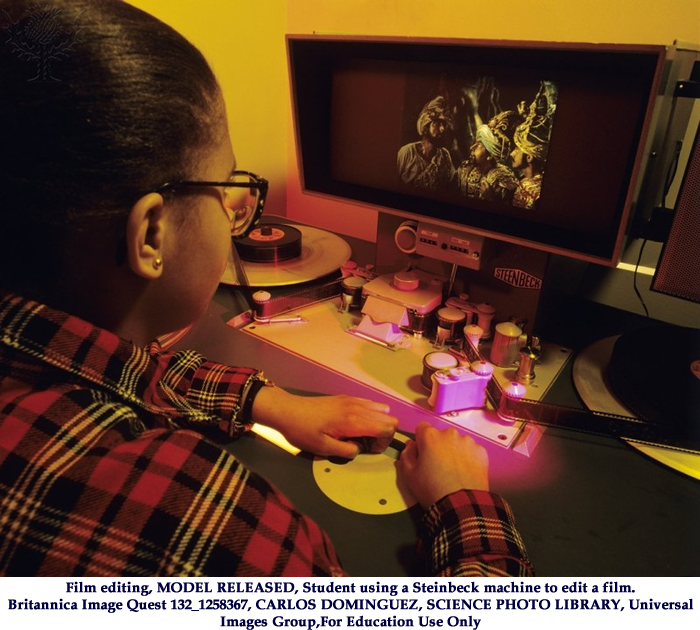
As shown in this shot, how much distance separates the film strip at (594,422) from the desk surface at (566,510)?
0.05 ft

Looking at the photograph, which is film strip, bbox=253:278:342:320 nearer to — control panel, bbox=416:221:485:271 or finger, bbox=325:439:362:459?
control panel, bbox=416:221:485:271

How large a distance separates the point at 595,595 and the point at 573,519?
9cm

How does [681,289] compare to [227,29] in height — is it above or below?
below

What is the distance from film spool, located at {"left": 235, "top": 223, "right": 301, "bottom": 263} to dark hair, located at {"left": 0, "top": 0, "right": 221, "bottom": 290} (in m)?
0.69

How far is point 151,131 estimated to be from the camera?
17.3 inches

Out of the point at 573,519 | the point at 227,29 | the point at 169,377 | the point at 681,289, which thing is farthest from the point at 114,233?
the point at 227,29

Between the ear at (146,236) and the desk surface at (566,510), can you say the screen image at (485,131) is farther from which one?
the ear at (146,236)

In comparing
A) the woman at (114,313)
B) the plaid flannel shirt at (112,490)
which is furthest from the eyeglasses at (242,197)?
the plaid flannel shirt at (112,490)

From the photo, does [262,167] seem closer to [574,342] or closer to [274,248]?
[274,248]

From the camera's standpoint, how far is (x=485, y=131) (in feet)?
2.64

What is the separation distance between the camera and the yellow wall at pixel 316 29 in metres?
0.97

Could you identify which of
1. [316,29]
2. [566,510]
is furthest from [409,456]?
[316,29]

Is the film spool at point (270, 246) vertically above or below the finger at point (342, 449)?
above

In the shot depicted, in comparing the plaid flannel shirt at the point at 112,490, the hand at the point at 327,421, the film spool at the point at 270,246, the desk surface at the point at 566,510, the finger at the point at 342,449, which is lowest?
the desk surface at the point at 566,510
